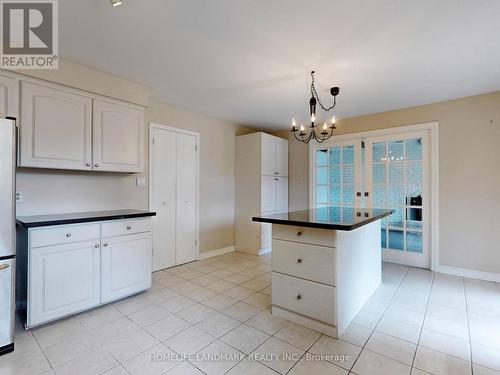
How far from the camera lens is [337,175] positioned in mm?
4453

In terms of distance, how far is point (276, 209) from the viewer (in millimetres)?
4766

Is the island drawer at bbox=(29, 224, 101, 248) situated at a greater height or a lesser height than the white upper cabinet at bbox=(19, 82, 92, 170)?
lesser

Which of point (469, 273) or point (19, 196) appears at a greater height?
point (19, 196)

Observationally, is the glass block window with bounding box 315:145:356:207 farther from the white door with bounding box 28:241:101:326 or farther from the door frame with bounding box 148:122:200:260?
the white door with bounding box 28:241:101:326

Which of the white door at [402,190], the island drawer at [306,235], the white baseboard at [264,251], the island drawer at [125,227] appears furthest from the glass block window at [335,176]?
the island drawer at [125,227]

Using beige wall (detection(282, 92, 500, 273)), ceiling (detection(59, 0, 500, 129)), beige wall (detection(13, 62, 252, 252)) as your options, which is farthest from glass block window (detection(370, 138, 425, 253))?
beige wall (detection(13, 62, 252, 252))

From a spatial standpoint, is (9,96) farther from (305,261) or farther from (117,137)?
(305,261)

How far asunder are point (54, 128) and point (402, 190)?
4426 millimetres

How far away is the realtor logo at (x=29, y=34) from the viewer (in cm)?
175

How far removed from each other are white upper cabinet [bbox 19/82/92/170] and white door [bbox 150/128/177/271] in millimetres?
1004

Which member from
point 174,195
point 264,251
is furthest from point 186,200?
point 264,251

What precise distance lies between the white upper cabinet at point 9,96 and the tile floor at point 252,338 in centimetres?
180

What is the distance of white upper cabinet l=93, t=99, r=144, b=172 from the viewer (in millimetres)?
2654

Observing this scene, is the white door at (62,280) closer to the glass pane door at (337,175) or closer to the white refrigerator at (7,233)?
the white refrigerator at (7,233)
